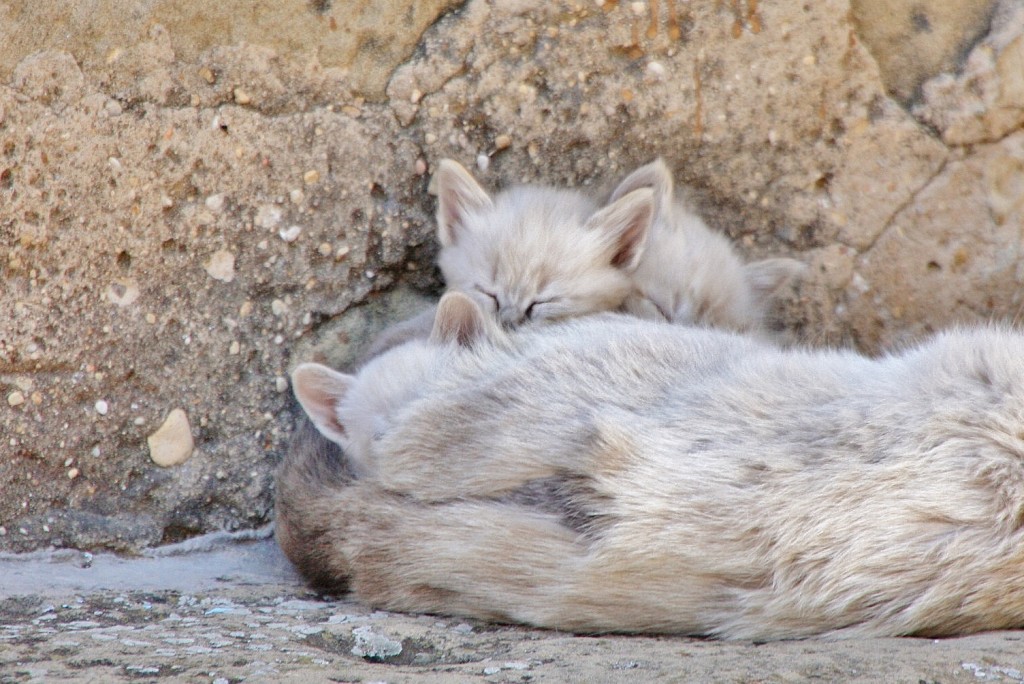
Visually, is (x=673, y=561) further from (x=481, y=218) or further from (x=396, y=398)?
(x=481, y=218)

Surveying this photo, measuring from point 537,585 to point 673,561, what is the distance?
0.36 meters

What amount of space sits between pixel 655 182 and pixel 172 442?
6.33 feet

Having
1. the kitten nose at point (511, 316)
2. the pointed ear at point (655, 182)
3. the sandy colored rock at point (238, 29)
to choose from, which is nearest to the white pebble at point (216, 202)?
the sandy colored rock at point (238, 29)

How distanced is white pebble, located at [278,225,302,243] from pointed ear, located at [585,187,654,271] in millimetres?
1017

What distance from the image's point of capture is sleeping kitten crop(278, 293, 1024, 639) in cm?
243

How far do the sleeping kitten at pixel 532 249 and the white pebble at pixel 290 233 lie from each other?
A: 0.46 metres

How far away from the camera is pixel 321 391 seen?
3.34m

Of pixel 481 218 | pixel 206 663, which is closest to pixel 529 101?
pixel 481 218

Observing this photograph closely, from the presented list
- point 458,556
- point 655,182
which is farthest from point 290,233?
point 458,556

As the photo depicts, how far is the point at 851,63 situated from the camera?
4043 mm

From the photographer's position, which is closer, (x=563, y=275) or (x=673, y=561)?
(x=673, y=561)

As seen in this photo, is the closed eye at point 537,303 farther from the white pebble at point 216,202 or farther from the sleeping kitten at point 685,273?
the white pebble at point 216,202

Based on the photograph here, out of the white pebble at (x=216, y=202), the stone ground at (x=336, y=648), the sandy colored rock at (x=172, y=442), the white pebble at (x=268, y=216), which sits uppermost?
the white pebble at (x=216, y=202)

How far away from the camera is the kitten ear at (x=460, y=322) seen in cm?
318
